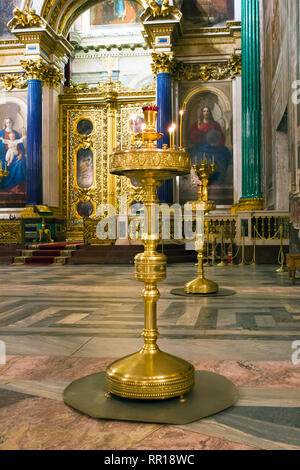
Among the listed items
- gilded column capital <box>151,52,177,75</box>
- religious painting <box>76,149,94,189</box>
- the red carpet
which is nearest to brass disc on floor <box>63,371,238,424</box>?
the red carpet

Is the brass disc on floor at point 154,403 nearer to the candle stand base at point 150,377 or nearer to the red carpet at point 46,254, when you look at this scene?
the candle stand base at point 150,377

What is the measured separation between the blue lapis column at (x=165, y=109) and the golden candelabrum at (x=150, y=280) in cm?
1253

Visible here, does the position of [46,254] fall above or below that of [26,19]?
below

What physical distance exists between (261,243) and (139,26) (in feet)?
42.4

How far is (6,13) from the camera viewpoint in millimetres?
17078

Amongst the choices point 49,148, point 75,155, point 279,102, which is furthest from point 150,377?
point 75,155

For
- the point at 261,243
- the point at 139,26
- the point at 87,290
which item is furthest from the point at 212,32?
the point at 87,290

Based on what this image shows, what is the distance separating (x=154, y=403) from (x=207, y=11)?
15.6 m

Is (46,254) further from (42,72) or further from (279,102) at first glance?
(279,102)

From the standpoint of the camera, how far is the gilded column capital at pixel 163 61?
50.7ft

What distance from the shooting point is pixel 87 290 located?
23.2 ft

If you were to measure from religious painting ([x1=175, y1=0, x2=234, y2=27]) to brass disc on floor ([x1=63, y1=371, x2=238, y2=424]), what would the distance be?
1515 cm

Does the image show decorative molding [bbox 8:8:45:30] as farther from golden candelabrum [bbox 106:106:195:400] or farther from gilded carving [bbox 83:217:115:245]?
golden candelabrum [bbox 106:106:195:400]

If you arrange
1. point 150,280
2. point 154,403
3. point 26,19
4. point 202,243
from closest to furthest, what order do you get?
A: 1. point 154,403
2. point 150,280
3. point 202,243
4. point 26,19
